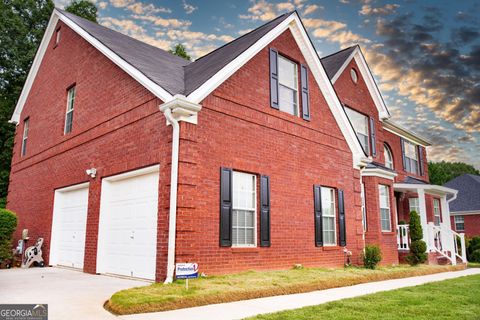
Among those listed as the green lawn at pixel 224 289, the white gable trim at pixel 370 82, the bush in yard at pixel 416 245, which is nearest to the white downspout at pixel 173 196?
the green lawn at pixel 224 289

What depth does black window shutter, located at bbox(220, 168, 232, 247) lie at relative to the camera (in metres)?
8.56

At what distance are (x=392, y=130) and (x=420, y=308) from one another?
1543 centimetres

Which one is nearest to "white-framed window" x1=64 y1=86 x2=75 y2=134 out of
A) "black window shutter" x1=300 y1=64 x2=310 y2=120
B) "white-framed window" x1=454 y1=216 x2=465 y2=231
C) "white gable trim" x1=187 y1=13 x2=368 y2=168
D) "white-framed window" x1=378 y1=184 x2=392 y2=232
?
"white gable trim" x1=187 y1=13 x2=368 y2=168

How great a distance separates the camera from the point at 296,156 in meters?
11.1

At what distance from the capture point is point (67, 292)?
6.87 m

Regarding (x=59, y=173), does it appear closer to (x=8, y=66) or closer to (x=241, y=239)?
(x=241, y=239)

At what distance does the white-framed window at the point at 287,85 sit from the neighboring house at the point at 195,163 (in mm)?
46

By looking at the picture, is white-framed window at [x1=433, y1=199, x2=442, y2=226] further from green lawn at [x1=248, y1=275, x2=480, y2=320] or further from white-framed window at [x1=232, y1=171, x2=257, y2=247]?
white-framed window at [x1=232, y1=171, x2=257, y2=247]

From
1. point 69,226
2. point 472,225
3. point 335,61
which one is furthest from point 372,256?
point 472,225

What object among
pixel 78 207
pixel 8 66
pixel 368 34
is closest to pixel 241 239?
pixel 78 207

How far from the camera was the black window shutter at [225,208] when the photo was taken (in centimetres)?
856

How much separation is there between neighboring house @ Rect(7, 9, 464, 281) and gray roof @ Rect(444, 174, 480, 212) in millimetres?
16037

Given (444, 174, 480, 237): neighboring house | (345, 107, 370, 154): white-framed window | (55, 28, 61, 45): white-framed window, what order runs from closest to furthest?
(55, 28, 61, 45): white-framed window
(345, 107, 370, 154): white-framed window
(444, 174, 480, 237): neighboring house

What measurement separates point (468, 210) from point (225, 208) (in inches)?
1071
